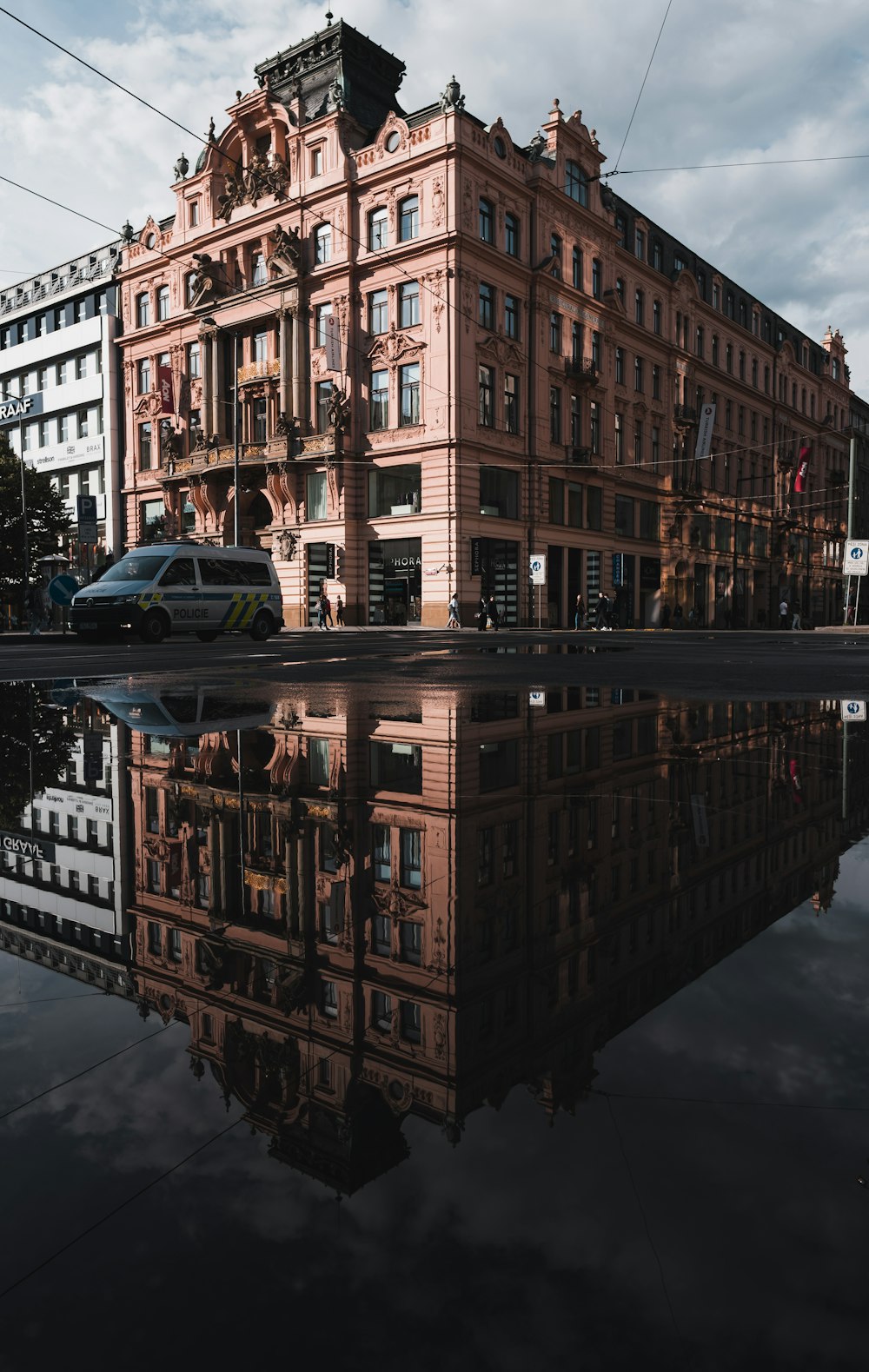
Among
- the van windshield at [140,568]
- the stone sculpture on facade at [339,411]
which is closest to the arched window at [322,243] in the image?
the stone sculpture on facade at [339,411]

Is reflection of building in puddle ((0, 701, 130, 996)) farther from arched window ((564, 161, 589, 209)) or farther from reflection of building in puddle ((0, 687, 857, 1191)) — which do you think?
arched window ((564, 161, 589, 209))

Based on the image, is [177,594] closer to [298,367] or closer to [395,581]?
[395,581]

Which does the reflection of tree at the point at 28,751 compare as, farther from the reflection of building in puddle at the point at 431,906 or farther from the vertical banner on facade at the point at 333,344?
the vertical banner on facade at the point at 333,344

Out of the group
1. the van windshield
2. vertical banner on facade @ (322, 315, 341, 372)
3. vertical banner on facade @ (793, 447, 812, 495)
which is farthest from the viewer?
vertical banner on facade @ (793, 447, 812, 495)

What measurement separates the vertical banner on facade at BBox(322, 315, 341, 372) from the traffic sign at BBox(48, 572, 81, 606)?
16.8 meters

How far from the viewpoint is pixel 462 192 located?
34.3 metres

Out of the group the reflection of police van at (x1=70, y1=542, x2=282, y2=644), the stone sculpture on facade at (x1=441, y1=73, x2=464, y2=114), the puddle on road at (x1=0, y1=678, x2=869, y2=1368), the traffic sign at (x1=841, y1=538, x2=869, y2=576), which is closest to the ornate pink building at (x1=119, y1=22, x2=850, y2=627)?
the stone sculpture on facade at (x1=441, y1=73, x2=464, y2=114)

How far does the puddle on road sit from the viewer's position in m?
0.96

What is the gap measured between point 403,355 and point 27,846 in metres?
35.8

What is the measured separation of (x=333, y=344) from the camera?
120 feet

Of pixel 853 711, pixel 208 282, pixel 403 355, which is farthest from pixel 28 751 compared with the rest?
pixel 208 282

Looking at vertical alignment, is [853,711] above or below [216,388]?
below

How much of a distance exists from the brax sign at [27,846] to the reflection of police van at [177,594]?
1869 cm

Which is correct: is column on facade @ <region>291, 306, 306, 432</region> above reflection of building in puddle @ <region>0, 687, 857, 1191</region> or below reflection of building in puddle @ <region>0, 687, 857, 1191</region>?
above
